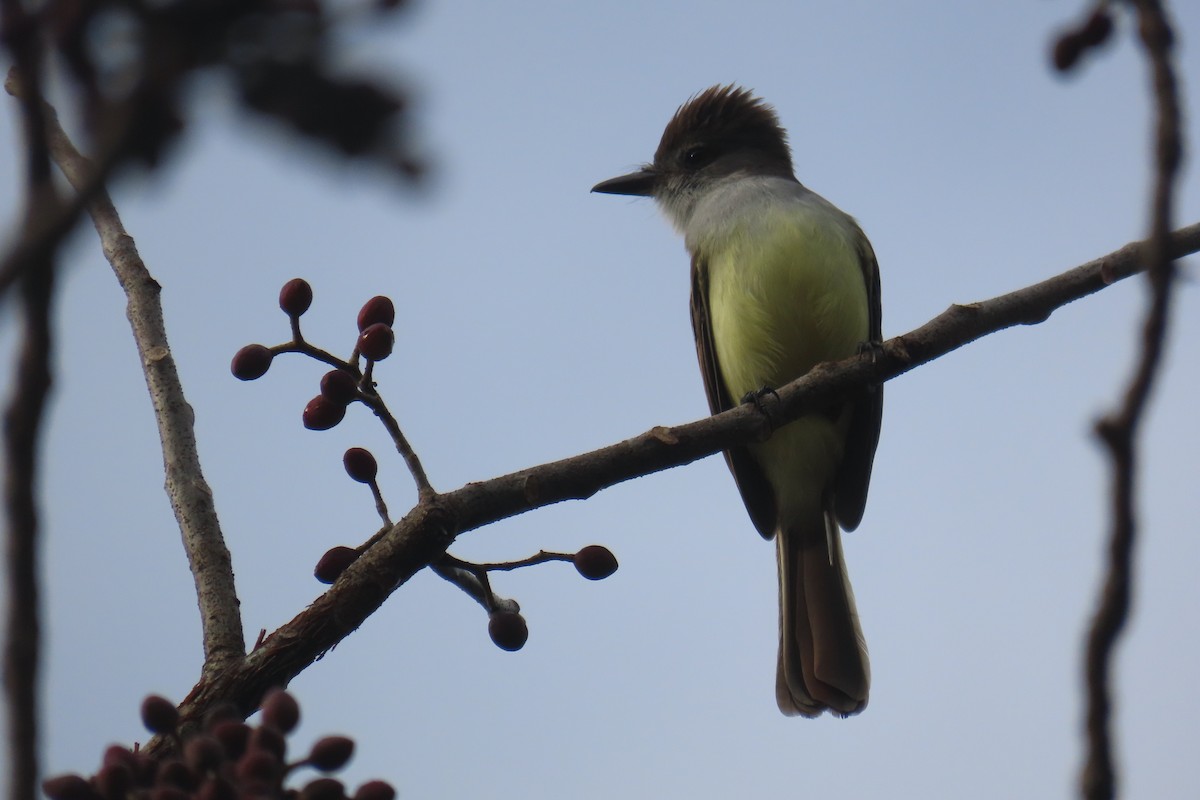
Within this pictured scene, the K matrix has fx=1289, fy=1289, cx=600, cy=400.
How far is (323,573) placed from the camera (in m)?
2.75

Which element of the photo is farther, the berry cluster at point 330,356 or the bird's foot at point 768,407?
the bird's foot at point 768,407

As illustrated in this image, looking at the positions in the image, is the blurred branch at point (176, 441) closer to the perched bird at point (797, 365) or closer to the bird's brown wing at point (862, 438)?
the perched bird at point (797, 365)

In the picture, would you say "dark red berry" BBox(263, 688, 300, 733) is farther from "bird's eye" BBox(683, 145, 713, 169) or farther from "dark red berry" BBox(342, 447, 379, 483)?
"bird's eye" BBox(683, 145, 713, 169)

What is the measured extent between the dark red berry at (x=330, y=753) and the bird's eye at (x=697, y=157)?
538cm

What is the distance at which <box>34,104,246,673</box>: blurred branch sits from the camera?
2.73 m

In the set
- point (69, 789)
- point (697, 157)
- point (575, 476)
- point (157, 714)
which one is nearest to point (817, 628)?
point (697, 157)

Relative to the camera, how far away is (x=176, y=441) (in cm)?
305

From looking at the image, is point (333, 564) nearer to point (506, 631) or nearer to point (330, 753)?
point (506, 631)

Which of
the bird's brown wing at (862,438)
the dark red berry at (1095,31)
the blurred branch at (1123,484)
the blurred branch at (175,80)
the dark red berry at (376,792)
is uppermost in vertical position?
the bird's brown wing at (862,438)

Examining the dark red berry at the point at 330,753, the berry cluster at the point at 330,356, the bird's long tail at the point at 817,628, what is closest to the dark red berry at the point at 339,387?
the berry cluster at the point at 330,356

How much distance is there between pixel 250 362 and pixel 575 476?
2.54ft

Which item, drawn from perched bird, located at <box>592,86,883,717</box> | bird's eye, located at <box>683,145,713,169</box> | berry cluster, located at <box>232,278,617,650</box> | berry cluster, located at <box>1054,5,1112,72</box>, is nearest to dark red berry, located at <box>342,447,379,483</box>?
berry cluster, located at <box>232,278,617,650</box>

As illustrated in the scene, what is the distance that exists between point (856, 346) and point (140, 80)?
16.3ft

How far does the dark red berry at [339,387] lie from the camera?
278 cm
